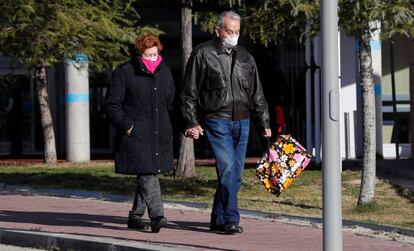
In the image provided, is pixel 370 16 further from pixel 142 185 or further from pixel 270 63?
pixel 270 63

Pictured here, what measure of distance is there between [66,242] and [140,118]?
142 cm

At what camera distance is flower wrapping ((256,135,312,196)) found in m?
9.41

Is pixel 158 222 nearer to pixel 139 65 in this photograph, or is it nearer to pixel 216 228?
pixel 216 228

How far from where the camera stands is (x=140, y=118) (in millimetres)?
9188

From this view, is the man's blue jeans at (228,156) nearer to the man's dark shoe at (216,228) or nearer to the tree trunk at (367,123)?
the man's dark shoe at (216,228)

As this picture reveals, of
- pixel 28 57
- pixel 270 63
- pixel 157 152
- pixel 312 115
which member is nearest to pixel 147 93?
pixel 157 152

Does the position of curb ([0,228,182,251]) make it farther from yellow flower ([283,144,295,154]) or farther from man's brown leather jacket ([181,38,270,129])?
yellow flower ([283,144,295,154])

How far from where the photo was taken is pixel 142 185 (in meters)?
9.25

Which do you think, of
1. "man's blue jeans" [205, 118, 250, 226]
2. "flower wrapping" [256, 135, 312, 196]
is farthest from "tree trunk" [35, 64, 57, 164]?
"man's blue jeans" [205, 118, 250, 226]

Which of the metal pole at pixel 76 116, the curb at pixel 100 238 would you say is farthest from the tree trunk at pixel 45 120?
the curb at pixel 100 238

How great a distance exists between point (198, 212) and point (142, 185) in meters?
2.10

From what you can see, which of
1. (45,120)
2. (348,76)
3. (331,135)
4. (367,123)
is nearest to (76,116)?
(45,120)

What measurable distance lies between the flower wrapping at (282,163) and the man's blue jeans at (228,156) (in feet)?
1.35

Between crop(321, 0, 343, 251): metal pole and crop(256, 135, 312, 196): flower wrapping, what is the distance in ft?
9.13
